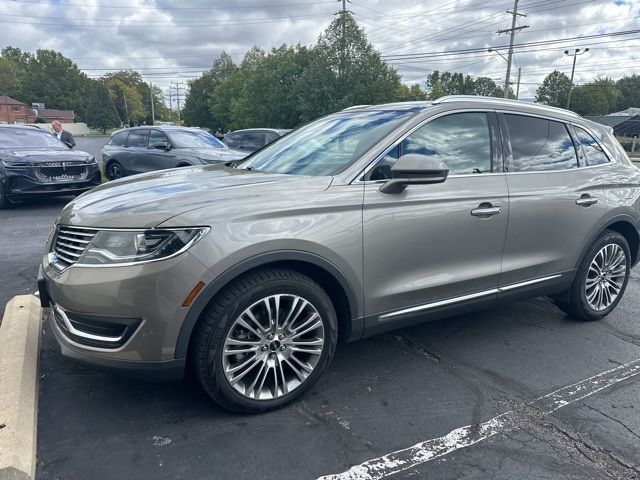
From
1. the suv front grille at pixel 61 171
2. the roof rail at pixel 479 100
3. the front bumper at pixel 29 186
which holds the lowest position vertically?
the front bumper at pixel 29 186

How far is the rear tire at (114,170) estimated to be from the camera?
38.5 ft

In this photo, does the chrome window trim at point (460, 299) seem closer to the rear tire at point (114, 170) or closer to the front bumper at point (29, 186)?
the front bumper at point (29, 186)

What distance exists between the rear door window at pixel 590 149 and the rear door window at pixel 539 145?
0.47 ft

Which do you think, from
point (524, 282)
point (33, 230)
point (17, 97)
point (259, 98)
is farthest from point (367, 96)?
point (17, 97)

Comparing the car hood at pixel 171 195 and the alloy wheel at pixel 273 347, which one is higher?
the car hood at pixel 171 195

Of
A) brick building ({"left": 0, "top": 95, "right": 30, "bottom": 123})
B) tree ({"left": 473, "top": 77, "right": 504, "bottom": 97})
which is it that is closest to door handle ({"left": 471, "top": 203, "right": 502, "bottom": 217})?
tree ({"left": 473, "top": 77, "right": 504, "bottom": 97})

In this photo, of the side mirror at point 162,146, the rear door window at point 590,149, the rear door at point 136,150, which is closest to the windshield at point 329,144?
the rear door window at point 590,149

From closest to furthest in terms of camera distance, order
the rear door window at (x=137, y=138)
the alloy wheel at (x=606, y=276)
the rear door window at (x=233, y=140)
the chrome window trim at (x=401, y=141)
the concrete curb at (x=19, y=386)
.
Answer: the concrete curb at (x=19, y=386) → the chrome window trim at (x=401, y=141) → the alloy wheel at (x=606, y=276) → the rear door window at (x=137, y=138) → the rear door window at (x=233, y=140)

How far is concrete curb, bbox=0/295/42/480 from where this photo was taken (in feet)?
7.44

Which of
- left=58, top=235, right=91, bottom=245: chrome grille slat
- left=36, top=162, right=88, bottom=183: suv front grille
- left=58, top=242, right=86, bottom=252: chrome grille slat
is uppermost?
left=58, top=235, right=91, bottom=245: chrome grille slat

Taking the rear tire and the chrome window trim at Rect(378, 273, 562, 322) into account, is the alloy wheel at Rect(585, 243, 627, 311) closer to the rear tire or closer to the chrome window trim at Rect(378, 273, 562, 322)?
the chrome window trim at Rect(378, 273, 562, 322)

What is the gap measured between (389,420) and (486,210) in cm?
155

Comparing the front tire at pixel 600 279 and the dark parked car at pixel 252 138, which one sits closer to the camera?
the front tire at pixel 600 279

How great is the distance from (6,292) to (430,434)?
13.5ft
